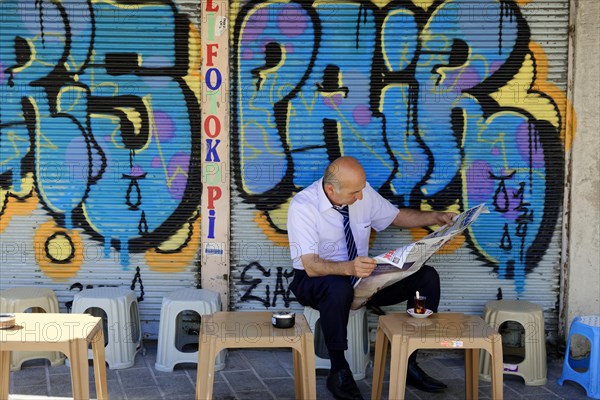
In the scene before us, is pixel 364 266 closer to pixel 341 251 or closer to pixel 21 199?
pixel 341 251

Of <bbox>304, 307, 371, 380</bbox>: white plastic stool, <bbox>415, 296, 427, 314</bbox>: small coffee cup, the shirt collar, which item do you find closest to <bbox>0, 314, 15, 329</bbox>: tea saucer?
<bbox>304, 307, 371, 380</bbox>: white plastic stool

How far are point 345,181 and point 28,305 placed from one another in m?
2.34

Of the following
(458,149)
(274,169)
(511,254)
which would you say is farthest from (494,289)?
(274,169)

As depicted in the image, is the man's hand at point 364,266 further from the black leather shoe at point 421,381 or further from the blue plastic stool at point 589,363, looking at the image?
the blue plastic stool at point 589,363

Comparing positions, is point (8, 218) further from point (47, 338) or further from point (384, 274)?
point (384, 274)

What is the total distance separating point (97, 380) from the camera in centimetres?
381

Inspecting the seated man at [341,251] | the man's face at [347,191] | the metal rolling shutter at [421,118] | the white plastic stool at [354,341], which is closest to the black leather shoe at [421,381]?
the seated man at [341,251]

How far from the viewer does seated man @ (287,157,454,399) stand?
436 cm

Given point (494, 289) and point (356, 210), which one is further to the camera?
point (494, 289)

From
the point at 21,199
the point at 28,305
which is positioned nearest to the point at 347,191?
the point at 28,305

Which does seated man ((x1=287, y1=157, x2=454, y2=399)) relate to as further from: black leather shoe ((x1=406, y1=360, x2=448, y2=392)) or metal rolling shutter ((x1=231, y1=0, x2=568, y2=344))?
metal rolling shutter ((x1=231, y1=0, x2=568, y2=344))

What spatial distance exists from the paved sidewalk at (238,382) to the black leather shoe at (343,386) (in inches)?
3.8

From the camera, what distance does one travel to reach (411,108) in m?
5.22

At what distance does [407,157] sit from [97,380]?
2.70 meters
